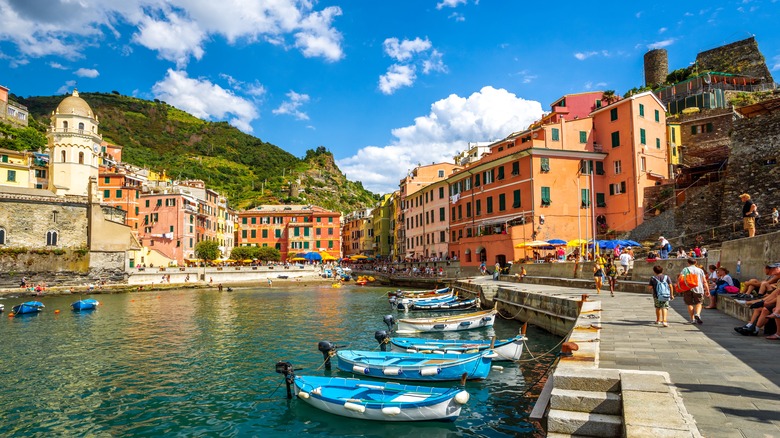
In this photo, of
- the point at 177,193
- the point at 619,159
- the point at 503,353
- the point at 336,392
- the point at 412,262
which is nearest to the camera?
the point at 336,392

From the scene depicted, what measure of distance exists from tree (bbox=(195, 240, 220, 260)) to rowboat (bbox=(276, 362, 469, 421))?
203 feet

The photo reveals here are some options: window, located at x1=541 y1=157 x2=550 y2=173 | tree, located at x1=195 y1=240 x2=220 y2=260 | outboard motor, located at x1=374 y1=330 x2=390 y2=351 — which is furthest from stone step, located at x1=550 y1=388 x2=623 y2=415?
tree, located at x1=195 y1=240 x2=220 y2=260

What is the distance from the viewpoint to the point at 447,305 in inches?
1309

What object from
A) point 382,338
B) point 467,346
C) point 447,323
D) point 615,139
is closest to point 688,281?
point 467,346

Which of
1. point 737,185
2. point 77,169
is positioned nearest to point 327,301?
point 737,185

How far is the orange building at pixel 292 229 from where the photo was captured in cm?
8538

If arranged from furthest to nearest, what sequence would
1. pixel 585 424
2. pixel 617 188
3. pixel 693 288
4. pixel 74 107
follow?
1. pixel 74 107
2. pixel 617 188
3. pixel 693 288
4. pixel 585 424

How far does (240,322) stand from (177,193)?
152 feet

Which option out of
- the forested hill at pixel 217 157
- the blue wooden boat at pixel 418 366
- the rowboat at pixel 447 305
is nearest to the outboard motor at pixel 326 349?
the blue wooden boat at pixel 418 366

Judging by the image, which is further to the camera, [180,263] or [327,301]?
[180,263]

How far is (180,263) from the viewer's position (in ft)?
228

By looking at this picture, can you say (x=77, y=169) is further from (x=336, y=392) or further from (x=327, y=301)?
(x=336, y=392)

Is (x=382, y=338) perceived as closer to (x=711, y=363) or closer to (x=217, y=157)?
(x=711, y=363)

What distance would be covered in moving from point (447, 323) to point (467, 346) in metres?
7.15
